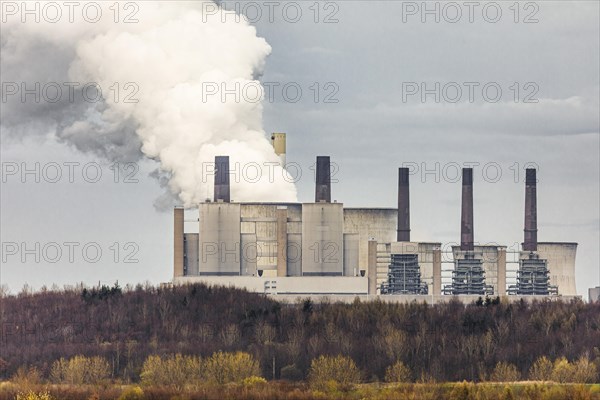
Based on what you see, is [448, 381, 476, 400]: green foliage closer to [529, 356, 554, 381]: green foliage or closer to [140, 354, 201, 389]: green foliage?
[529, 356, 554, 381]: green foliage

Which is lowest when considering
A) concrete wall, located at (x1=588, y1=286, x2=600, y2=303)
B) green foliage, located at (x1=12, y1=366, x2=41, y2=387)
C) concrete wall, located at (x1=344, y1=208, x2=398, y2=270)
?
green foliage, located at (x1=12, y1=366, x2=41, y2=387)

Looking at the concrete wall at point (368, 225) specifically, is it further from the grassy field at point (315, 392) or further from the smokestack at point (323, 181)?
the grassy field at point (315, 392)

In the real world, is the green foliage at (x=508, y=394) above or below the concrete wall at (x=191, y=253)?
below

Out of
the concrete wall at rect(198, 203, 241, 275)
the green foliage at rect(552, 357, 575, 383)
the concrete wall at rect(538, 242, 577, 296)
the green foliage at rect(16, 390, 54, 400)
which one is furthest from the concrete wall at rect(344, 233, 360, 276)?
the green foliage at rect(16, 390, 54, 400)

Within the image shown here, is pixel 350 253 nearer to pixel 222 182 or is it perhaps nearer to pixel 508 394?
pixel 222 182

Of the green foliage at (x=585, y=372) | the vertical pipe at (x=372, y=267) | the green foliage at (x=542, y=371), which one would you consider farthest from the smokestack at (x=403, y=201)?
the green foliage at (x=585, y=372)
